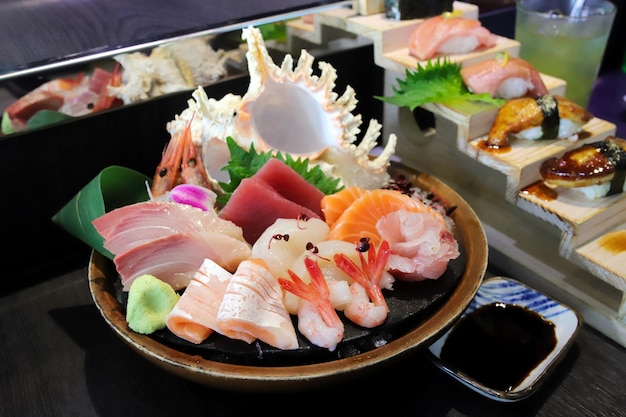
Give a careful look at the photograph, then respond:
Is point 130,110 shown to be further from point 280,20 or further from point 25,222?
point 280,20

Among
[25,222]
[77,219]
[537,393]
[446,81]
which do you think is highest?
[446,81]

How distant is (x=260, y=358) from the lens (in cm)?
105

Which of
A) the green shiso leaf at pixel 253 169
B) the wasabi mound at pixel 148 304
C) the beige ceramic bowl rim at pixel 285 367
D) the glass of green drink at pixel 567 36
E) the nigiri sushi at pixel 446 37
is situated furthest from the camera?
the glass of green drink at pixel 567 36

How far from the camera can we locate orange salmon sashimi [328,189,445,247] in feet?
4.10

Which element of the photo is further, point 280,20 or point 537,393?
point 280,20

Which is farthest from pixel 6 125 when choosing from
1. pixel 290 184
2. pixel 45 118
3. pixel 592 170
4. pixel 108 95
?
pixel 592 170

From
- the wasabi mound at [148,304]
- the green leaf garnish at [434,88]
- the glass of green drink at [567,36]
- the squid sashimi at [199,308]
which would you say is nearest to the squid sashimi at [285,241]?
the squid sashimi at [199,308]

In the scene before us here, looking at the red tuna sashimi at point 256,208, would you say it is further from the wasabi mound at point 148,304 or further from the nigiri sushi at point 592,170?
the nigiri sushi at point 592,170

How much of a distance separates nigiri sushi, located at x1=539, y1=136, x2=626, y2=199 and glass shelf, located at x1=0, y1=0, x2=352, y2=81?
101 centimetres

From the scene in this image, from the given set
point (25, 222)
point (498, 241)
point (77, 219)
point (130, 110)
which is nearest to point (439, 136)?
point (498, 241)

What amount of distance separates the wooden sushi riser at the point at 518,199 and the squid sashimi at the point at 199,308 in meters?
0.89

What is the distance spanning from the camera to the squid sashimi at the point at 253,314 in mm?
1032

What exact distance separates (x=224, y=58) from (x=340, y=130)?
0.56m

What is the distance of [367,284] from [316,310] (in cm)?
13
